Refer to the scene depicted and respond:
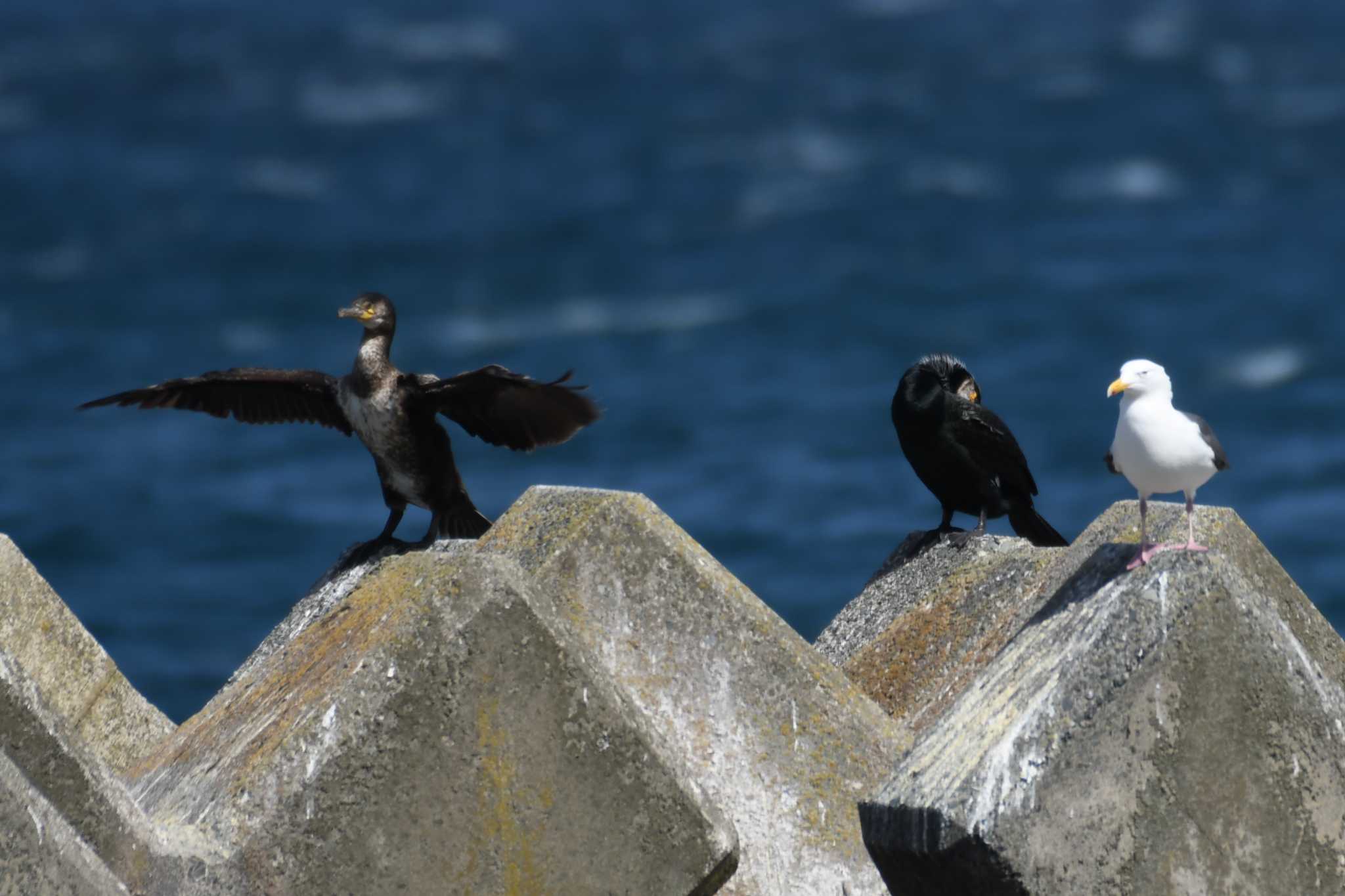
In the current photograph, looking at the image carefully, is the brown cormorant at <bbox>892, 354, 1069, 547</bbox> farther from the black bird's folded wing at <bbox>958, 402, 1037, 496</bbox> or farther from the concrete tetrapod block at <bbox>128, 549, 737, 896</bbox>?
the concrete tetrapod block at <bbox>128, 549, 737, 896</bbox>

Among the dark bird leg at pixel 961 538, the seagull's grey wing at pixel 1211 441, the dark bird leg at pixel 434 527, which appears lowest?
the dark bird leg at pixel 434 527

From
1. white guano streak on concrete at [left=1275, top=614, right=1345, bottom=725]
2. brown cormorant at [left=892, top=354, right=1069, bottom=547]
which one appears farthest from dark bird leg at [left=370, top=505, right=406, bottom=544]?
white guano streak on concrete at [left=1275, top=614, right=1345, bottom=725]

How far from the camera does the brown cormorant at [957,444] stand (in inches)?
386

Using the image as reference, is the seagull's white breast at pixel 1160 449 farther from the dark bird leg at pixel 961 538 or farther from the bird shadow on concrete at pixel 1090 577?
the dark bird leg at pixel 961 538

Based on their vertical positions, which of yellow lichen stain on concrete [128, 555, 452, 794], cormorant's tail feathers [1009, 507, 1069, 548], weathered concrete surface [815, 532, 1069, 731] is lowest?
yellow lichen stain on concrete [128, 555, 452, 794]

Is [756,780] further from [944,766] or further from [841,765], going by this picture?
[944,766]

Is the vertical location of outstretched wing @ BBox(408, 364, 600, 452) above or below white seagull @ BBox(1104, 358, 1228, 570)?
below

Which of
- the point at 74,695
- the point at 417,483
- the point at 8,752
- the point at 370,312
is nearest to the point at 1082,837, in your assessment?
the point at 8,752

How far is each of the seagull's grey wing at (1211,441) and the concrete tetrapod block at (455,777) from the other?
1.45 metres

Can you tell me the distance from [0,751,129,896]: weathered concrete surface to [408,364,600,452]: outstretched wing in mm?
4878

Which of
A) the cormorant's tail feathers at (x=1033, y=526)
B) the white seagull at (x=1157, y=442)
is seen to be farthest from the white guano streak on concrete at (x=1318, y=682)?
the cormorant's tail feathers at (x=1033, y=526)

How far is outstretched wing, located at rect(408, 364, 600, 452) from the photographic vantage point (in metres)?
8.58

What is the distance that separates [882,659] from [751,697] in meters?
1.29

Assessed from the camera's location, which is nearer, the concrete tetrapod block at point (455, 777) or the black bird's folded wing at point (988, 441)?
the concrete tetrapod block at point (455, 777)
